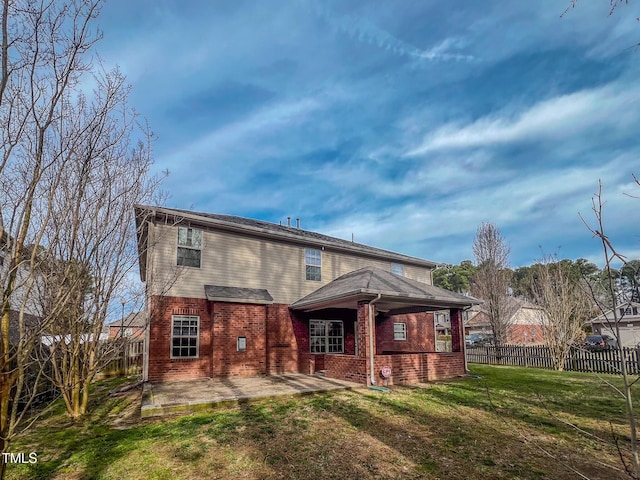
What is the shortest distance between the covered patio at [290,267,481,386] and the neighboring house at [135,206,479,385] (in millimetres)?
41

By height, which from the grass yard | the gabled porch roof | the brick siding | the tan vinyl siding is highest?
the tan vinyl siding

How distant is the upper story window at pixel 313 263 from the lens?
15.7 meters

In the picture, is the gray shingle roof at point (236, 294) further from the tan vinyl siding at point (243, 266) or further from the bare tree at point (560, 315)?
the bare tree at point (560, 315)

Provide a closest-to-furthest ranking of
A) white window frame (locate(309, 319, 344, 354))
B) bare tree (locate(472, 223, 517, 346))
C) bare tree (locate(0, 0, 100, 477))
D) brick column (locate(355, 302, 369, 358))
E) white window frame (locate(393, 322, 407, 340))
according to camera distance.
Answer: bare tree (locate(0, 0, 100, 477))
brick column (locate(355, 302, 369, 358))
white window frame (locate(309, 319, 344, 354))
white window frame (locate(393, 322, 407, 340))
bare tree (locate(472, 223, 517, 346))

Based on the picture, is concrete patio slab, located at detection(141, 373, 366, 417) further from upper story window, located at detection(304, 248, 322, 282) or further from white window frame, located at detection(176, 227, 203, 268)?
upper story window, located at detection(304, 248, 322, 282)

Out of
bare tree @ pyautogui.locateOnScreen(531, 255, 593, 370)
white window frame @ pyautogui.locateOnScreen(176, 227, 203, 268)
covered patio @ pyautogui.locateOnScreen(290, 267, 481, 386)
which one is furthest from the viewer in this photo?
bare tree @ pyautogui.locateOnScreen(531, 255, 593, 370)

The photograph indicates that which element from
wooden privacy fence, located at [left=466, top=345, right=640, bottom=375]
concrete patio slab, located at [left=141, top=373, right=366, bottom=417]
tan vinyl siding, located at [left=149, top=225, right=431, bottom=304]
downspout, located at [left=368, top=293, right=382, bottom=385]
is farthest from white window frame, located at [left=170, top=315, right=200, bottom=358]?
wooden privacy fence, located at [left=466, top=345, right=640, bottom=375]

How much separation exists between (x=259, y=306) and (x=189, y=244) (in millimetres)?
3305

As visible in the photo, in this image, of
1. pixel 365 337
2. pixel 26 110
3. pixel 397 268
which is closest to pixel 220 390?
pixel 365 337

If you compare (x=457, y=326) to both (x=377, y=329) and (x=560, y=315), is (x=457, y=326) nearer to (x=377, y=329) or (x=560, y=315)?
(x=377, y=329)

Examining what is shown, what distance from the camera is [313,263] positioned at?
52.4ft

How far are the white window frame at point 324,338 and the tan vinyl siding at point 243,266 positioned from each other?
1.43 meters

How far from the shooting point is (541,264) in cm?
2017

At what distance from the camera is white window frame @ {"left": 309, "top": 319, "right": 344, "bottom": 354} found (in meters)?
15.1
